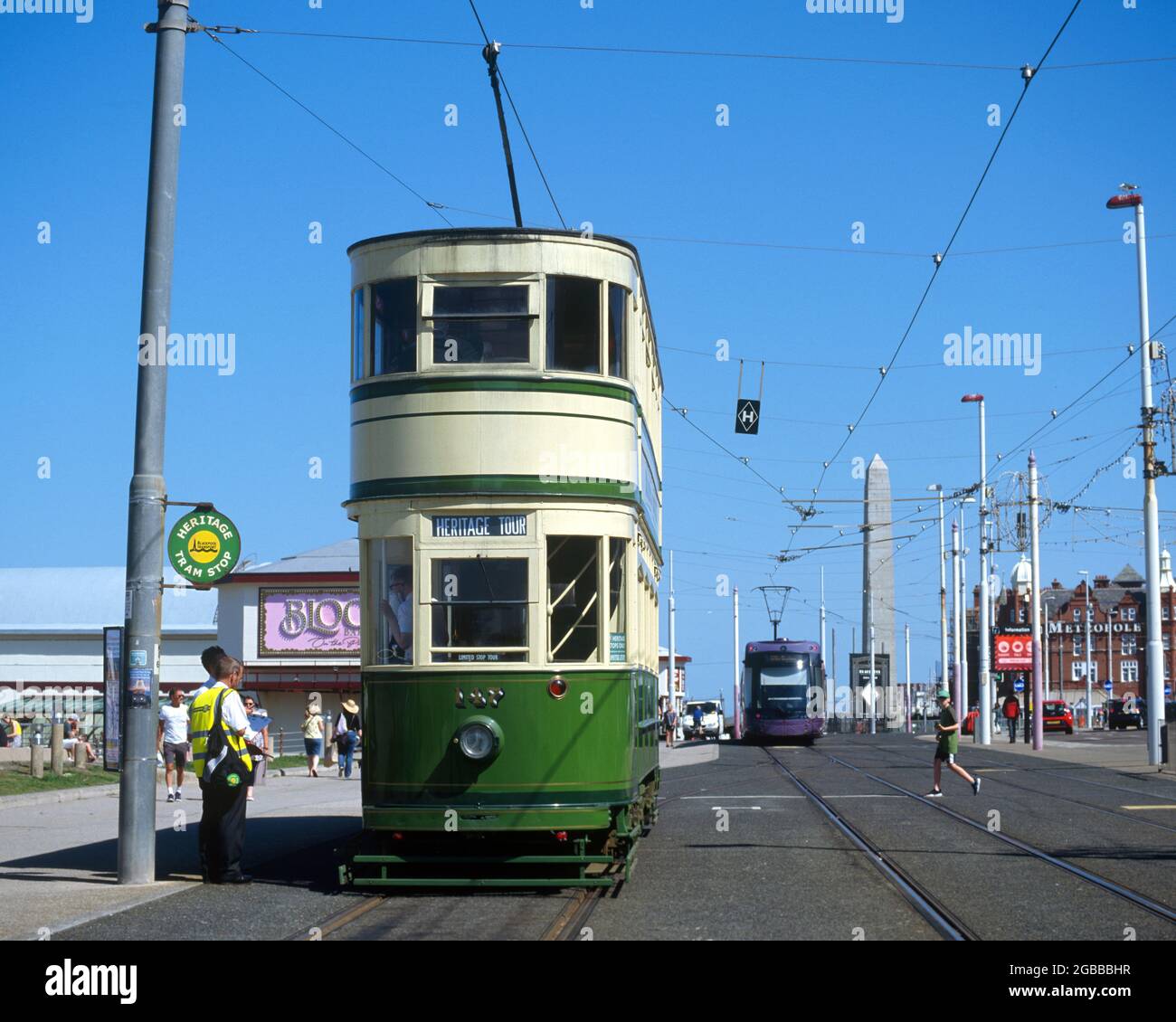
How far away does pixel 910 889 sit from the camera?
1273 centimetres

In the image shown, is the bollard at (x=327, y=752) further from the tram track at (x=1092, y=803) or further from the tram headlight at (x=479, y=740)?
the tram headlight at (x=479, y=740)

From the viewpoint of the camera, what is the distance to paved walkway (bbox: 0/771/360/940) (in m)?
11.7

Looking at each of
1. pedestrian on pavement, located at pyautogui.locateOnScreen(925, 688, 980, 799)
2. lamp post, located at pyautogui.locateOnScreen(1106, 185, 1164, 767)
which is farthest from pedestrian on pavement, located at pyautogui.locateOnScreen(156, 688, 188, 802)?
lamp post, located at pyautogui.locateOnScreen(1106, 185, 1164, 767)

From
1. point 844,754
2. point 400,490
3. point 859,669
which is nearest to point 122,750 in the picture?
point 400,490

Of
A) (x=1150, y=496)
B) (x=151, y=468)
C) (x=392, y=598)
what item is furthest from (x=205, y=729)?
(x=1150, y=496)

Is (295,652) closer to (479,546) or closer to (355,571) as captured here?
(355,571)

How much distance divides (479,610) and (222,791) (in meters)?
2.63

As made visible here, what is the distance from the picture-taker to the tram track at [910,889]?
10.5 meters

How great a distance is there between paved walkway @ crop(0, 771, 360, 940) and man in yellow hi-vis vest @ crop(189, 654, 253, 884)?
0.32 m

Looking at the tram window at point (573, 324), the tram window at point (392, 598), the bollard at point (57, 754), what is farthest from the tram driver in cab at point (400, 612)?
the bollard at point (57, 754)

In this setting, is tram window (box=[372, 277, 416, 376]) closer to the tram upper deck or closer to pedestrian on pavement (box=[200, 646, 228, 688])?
the tram upper deck

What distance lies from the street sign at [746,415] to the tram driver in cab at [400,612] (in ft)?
63.8

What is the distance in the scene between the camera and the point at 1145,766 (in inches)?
1390
